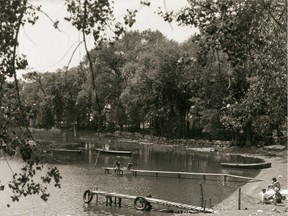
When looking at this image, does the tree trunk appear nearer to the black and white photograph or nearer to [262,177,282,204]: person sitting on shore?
the black and white photograph

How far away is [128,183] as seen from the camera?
38969 millimetres

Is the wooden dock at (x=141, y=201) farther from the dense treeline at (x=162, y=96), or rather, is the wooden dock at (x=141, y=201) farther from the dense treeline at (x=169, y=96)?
the dense treeline at (x=162, y=96)

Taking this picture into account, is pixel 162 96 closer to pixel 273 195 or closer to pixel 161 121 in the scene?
pixel 161 121

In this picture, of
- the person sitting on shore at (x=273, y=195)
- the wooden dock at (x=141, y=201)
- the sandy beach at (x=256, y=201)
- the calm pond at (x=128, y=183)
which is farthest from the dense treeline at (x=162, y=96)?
the person sitting on shore at (x=273, y=195)

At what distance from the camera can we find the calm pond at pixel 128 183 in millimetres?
28797

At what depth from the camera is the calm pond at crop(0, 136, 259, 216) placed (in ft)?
94.5

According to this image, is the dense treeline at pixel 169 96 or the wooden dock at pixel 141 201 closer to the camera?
the wooden dock at pixel 141 201

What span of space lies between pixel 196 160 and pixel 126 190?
21627 mm

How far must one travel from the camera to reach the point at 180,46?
73938mm

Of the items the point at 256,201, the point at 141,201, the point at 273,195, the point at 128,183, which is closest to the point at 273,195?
the point at 273,195

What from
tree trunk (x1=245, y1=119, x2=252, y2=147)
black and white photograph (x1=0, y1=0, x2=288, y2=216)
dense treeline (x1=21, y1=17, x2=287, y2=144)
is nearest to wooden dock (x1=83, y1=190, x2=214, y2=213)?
black and white photograph (x1=0, y1=0, x2=288, y2=216)

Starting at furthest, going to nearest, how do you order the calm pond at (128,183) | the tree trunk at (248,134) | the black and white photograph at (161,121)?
the tree trunk at (248,134)
the calm pond at (128,183)
the black and white photograph at (161,121)

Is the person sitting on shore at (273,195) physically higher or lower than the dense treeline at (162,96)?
lower

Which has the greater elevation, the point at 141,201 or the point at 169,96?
the point at 169,96
